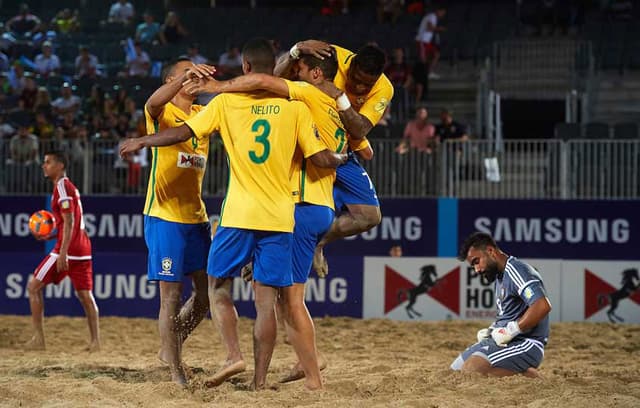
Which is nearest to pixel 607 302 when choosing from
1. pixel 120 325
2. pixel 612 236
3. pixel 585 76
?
pixel 612 236

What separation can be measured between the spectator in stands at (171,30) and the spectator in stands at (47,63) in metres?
2.39

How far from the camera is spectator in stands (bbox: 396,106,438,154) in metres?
16.9

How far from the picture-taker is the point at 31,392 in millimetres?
7535

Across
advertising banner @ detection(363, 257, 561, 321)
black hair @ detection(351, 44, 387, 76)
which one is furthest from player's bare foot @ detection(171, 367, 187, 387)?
advertising banner @ detection(363, 257, 561, 321)

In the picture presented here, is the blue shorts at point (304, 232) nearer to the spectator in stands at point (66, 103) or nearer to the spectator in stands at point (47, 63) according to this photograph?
the spectator in stands at point (66, 103)

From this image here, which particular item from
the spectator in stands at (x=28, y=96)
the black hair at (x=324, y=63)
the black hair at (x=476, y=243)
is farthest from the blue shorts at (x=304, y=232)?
the spectator in stands at (x=28, y=96)

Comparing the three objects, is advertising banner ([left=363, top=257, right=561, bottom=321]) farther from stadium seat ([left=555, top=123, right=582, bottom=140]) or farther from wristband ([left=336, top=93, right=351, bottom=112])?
wristband ([left=336, top=93, right=351, bottom=112])

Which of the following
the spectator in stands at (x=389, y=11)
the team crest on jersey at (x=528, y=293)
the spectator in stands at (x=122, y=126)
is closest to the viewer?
the team crest on jersey at (x=528, y=293)

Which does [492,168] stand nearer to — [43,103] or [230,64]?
[230,64]

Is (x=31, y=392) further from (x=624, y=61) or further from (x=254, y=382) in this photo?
(x=624, y=61)

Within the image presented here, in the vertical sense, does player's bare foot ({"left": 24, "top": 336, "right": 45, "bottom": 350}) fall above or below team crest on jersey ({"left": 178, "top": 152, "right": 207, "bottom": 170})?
below

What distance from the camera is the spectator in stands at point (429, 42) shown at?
22.4 meters

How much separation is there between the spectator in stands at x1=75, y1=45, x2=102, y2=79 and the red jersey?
10997 millimetres

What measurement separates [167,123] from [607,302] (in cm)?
838
